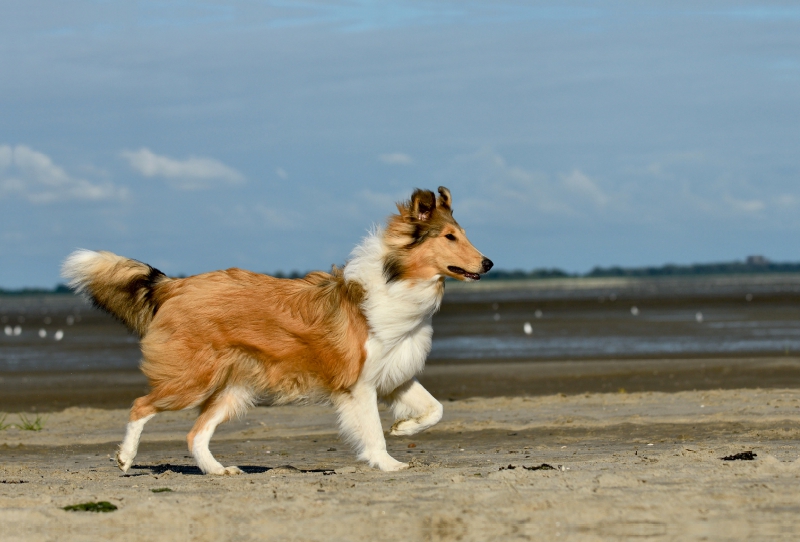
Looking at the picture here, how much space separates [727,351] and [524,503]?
18.1 m

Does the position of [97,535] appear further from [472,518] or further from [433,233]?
[433,233]

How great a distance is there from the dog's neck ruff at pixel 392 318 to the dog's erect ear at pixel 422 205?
362 mm

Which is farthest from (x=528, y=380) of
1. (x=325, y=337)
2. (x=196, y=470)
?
(x=325, y=337)

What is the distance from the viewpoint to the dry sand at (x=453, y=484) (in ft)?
17.9

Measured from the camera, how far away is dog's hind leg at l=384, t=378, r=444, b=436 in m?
8.37

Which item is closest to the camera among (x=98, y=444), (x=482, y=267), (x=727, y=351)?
(x=482, y=267)

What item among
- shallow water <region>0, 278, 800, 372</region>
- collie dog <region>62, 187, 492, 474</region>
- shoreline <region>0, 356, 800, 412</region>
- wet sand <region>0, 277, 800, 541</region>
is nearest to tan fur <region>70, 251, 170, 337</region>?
collie dog <region>62, 187, 492, 474</region>

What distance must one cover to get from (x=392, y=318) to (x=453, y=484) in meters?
1.76

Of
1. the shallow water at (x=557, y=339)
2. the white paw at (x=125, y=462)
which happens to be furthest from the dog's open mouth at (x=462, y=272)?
the shallow water at (x=557, y=339)

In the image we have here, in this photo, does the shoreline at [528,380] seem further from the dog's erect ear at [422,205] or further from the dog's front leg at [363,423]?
the dog's erect ear at [422,205]

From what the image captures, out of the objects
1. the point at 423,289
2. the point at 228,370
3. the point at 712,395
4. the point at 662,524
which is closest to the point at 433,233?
the point at 423,289

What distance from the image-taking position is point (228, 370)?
831 cm

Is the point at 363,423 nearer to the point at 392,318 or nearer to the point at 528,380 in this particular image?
the point at 392,318

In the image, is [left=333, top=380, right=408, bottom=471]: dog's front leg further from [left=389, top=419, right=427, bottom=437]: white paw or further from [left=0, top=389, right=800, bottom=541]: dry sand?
[left=389, top=419, right=427, bottom=437]: white paw
